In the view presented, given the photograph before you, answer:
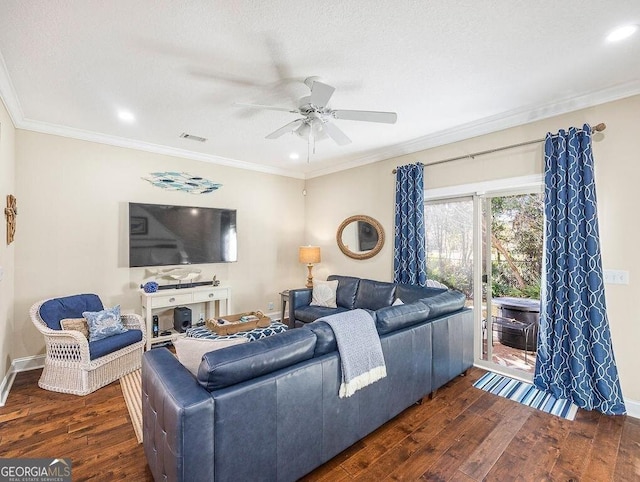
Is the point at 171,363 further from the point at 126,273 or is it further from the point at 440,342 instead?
the point at 126,273

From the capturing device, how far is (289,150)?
4.64 meters

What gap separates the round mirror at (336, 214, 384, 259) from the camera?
4.82 meters

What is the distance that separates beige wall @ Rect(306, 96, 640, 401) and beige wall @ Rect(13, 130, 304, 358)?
7.89ft

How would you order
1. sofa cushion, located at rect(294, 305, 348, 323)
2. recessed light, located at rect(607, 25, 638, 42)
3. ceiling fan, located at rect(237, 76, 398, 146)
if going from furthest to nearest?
1. sofa cushion, located at rect(294, 305, 348, 323)
2. ceiling fan, located at rect(237, 76, 398, 146)
3. recessed light, located at rect(607, 25, 638, 42)

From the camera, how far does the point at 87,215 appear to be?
3906 millimetres

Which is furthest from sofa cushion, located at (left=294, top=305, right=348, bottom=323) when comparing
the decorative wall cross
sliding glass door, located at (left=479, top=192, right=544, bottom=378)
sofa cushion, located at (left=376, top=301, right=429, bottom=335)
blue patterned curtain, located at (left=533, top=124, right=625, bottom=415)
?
the decorative wall cross

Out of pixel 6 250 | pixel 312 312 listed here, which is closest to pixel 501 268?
pixel 312 312

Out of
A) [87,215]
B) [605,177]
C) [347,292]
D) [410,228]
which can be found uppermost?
[605,177]

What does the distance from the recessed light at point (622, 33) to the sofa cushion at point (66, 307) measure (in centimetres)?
533

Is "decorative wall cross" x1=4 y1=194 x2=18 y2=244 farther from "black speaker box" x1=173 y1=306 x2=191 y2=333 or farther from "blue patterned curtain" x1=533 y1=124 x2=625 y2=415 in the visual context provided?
"blue patterned curtain" x1=533 y1=124 x2=625 y2=415

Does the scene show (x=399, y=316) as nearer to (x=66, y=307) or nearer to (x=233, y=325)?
(x=233, y=325)

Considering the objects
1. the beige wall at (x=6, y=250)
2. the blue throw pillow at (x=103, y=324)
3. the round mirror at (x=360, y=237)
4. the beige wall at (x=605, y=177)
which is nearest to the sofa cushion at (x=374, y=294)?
the beige wall at (x=605, y=177)

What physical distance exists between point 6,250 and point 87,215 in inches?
38.3

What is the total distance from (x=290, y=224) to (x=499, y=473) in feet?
15.6
